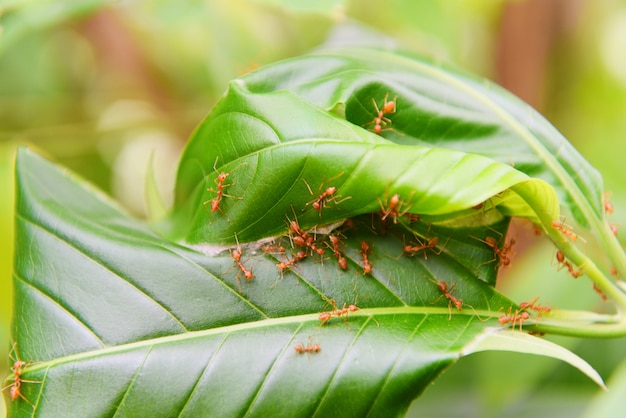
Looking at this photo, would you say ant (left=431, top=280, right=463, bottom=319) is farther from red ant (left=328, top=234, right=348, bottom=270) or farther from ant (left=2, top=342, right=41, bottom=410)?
ant (left=2, top=342, right=41, bottom=410)

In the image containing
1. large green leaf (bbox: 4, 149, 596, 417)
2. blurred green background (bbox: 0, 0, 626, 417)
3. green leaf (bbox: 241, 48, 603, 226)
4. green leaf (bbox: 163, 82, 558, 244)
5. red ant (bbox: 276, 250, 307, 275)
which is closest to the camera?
green leaf (bbox: 163, 82, 558, 244)

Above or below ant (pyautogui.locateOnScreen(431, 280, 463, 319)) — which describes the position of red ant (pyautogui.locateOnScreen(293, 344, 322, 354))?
below

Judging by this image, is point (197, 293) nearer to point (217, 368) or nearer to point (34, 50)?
point (217, 368)

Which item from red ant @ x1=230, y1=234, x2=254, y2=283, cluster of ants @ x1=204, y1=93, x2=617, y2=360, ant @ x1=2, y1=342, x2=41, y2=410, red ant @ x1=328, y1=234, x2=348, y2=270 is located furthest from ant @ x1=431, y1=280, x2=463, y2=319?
ant @ x1=2, y1=342, x2=41, y2=410

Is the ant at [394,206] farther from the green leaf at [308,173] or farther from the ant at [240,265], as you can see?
the ant at [240,265]

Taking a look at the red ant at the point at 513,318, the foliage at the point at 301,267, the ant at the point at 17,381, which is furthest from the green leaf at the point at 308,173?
the ant at the point at 17,381

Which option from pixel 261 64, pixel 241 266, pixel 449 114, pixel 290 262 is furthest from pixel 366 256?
pixel 261 64

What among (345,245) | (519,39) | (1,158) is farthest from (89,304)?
(519,39)
